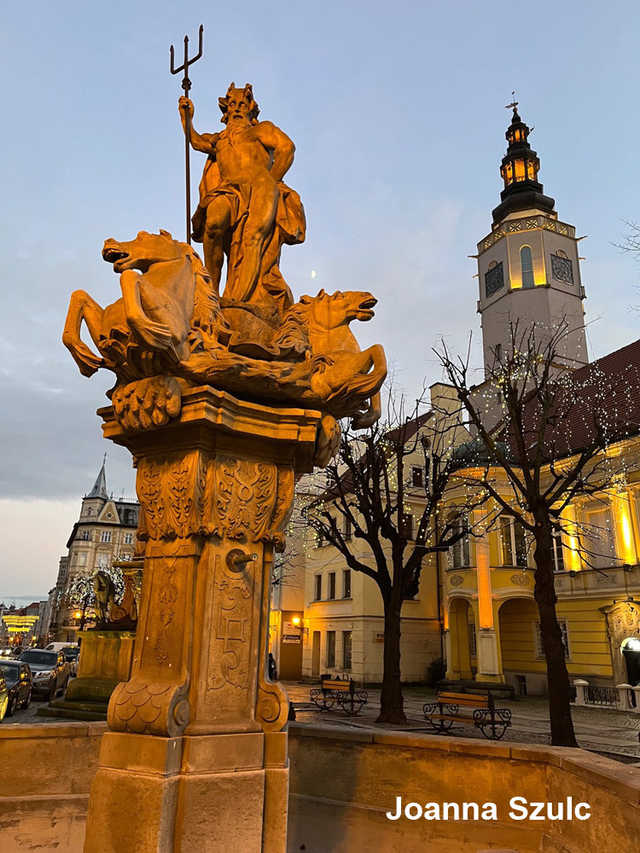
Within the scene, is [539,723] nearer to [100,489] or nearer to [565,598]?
[565,598]

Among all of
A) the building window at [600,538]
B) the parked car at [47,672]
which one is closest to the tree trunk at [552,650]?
the building window at [600,538]

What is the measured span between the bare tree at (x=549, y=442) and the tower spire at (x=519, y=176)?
12.2m

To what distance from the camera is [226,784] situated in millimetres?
3672

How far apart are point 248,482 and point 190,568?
67 cm

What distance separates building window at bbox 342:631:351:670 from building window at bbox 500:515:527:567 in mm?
9496

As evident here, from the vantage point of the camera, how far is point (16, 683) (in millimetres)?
16344

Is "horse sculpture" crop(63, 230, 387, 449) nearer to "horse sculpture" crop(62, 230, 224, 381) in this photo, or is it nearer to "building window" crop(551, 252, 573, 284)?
"horse sculpture" crop(62, 230, 224, 381)

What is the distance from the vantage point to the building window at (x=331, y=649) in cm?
3462

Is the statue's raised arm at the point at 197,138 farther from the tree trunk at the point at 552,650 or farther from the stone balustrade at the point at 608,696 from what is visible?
the stone balustrade at the point at 608,696

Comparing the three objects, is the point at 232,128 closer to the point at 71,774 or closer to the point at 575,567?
the point at 71,774

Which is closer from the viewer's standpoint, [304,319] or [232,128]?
[304,319]

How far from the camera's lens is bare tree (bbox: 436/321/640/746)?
12.2 metres

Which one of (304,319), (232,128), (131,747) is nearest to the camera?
(131,747)

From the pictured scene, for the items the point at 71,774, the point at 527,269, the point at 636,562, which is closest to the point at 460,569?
the point at 636,562
